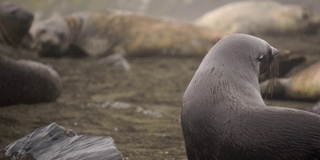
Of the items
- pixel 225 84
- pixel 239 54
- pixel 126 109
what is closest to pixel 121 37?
pixel 126 109

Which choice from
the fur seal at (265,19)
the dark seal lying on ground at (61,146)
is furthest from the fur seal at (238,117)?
the fur seal at (265,19)

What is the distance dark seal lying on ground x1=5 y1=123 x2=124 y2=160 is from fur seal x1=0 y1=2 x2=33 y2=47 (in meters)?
4.65

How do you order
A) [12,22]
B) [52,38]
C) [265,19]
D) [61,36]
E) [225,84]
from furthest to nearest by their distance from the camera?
[265,19], [61,36], [52,38], [12,22], [225,84]

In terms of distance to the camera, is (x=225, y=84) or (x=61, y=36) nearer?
(x=225, y=84)

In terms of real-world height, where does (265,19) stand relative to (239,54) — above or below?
below

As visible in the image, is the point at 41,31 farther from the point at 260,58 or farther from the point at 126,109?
the point at 260,58

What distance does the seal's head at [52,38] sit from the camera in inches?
293

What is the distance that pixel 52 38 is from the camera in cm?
755

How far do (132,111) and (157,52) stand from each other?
11.1 feet

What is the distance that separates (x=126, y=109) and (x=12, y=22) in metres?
3.31

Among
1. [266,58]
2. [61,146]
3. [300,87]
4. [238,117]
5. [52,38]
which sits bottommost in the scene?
[52,38]

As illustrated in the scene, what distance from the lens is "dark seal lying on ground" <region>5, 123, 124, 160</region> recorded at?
2.43 m

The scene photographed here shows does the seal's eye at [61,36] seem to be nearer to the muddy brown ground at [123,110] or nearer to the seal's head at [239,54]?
the muddy brown ground at [123,110]

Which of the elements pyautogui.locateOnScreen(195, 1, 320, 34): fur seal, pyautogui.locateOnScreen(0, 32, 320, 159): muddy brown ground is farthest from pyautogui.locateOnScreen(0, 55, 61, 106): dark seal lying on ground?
pyautogui.locateOnScreen(195, 1, 320, 34): fur seal
